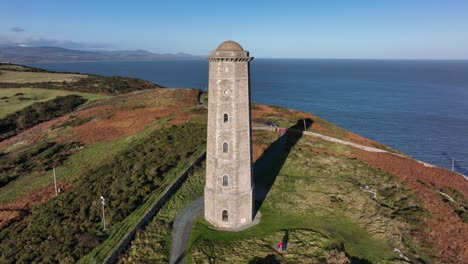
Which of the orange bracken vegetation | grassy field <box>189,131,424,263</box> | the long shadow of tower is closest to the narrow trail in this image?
grassy field <box>189,131,424,263</box>

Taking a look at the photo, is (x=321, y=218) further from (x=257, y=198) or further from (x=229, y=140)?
(x=229, y=140)

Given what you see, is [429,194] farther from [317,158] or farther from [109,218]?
[109,218]

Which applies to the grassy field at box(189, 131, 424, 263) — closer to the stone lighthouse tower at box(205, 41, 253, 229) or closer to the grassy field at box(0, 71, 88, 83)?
the stone lighthouse tower at box(205, 41, 253, 229)

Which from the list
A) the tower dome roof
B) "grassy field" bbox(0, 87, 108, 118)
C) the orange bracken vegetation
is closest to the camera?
the tower dome roof

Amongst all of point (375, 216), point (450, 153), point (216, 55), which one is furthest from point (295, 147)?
point (450, 153)

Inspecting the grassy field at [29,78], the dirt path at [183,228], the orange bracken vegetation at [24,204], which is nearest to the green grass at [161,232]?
the dirt path at [183,228]
